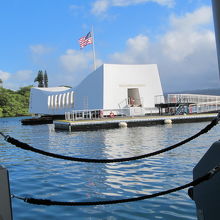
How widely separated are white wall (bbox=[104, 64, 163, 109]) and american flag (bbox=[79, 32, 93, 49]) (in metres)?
3.95

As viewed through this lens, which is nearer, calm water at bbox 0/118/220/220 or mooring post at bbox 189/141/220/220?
mooring post at bbox 189/141/220/220

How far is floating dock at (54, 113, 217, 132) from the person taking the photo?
22562 millimetres

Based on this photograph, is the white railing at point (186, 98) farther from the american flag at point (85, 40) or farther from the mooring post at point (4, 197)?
the mooring post at point (4, 197)

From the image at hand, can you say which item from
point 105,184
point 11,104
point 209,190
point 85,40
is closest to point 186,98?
point 85,40

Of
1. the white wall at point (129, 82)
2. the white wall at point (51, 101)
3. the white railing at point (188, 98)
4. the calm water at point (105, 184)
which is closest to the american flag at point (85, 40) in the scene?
the white wall at point (129, 82)

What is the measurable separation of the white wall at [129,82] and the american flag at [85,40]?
13.0 ft

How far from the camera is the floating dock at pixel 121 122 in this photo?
2256 cm

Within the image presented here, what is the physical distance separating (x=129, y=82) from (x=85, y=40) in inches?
256

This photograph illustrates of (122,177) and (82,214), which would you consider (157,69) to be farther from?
(82,214)

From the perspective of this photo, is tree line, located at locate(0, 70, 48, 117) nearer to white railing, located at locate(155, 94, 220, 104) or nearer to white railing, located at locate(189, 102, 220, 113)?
white railing, located at locate(155, 94, 220, 104)

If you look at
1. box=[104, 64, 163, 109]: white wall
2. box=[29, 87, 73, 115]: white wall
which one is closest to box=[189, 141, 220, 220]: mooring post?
box=[104, 64, 163, 109]: white wall

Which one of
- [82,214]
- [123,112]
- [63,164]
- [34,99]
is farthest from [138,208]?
[34,99]

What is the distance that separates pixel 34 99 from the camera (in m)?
52.3

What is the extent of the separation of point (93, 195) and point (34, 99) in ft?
159
